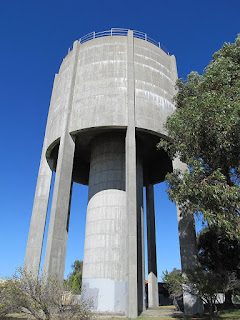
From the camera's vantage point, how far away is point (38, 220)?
60.8 ft

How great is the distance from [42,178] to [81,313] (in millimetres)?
13399

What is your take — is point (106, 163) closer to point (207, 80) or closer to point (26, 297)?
point (207, 80)

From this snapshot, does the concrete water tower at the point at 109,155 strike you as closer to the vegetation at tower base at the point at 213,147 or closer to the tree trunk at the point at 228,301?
the vegetation at tower base at the point at 213,147

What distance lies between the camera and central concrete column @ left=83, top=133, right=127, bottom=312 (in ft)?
51.5

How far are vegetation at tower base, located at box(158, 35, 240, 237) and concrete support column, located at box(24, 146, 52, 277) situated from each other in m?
9.65


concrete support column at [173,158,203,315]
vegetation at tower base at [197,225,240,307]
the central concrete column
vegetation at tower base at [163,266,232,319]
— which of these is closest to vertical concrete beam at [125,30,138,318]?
the central concrete column

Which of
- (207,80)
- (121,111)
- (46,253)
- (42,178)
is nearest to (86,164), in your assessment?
(42,178)

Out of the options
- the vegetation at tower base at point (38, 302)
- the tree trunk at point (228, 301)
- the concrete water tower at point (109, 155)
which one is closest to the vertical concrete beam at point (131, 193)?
the concrete water tower at point (109, 155)

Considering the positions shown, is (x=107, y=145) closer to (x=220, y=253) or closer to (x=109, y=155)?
(x=109, y=155)

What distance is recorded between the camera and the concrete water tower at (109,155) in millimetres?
15414

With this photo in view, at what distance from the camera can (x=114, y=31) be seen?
71.4ft

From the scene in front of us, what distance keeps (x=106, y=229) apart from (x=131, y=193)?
3620 millimetres

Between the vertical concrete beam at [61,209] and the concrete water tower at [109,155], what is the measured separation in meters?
0.05

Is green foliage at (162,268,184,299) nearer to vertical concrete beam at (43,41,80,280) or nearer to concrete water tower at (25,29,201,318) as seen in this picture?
concrete water tower at (25,29,201,318)
